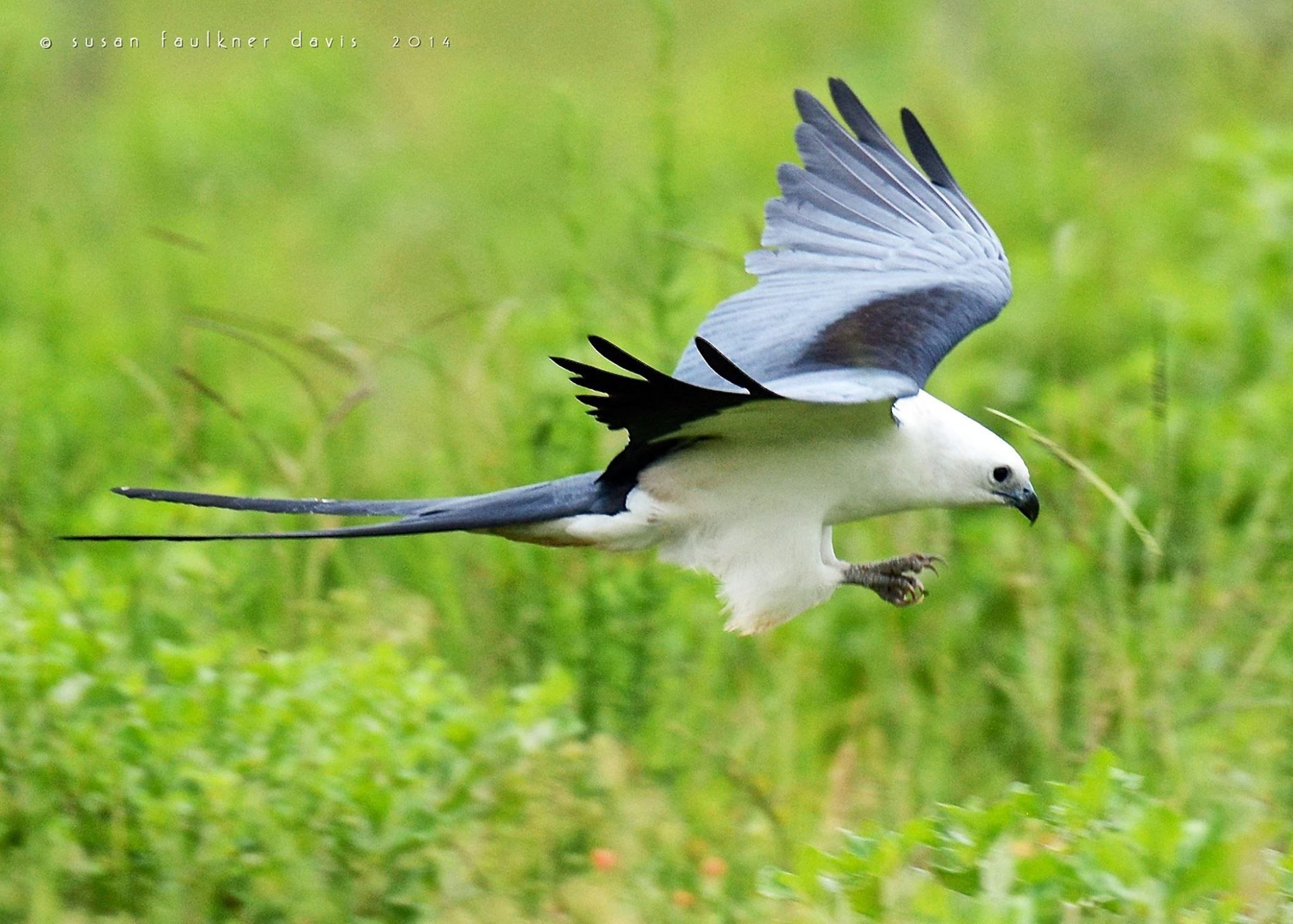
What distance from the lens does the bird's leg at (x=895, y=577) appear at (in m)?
3.92

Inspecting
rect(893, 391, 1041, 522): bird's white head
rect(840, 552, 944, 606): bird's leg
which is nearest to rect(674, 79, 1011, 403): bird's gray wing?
rect(893, 391, 1041, 522): bird's white head

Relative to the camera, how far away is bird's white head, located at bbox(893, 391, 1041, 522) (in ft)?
12.5

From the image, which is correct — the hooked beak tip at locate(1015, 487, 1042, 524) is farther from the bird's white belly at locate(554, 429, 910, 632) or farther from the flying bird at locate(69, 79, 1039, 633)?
the bird's white belly at locate(554, 429, 910, 632)

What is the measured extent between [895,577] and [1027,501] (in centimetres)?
32

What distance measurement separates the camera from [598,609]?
4.67 metres

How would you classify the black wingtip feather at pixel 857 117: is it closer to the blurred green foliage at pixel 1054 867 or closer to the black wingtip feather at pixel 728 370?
the black wingtip feather at pixel 728 370

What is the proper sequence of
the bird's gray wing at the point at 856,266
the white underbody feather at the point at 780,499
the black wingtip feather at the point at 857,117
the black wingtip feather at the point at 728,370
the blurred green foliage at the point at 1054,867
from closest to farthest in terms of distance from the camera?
1. the black wingtip feather at the point at 728,370
2. the blurred green foliage at the point at 1054,867
3. the white underbody feather at the point at 780,499
4. the bird's gray wing at the point at 856,266
5. the black wingtip feather at the point at 857,117

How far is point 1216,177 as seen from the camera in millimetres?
7285

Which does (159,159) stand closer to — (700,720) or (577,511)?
(700,720)

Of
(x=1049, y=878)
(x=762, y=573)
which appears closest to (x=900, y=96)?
(x=762, y=573)

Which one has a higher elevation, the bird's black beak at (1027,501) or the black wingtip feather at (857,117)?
the black wingtip feather at (857,117)

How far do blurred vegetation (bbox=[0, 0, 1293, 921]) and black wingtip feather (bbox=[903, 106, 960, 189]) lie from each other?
0.36 metres

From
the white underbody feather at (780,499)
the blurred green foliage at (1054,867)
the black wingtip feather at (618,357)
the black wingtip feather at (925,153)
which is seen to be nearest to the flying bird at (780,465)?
the white underbody feather at (780,499)

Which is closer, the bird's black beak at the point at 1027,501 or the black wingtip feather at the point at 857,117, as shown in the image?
the bird's black beak at the point at 1027,501
